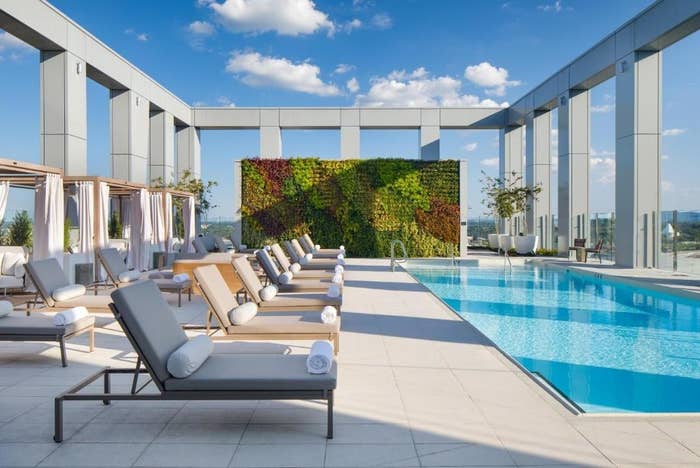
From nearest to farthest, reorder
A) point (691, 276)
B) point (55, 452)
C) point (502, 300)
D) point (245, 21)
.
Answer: point (55, 452), point (502, 300), point (691, 276), point (245, 21)

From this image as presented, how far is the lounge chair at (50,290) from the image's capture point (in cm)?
591

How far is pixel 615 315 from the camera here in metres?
8.28

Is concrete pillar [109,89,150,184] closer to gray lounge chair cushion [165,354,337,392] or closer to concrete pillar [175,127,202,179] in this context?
concrete pillar [175,127,202,179]

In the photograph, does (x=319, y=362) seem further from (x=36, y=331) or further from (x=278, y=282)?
(x=278, y=282)

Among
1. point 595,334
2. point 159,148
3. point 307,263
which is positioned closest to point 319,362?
point 595,334

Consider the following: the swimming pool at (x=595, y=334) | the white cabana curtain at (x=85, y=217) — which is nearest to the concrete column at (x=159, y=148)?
the white cabana curtain at (x=85, y=217)

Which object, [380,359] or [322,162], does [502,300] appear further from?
[322,162]

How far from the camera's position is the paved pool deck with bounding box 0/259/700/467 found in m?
2.96

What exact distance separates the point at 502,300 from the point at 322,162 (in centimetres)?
986

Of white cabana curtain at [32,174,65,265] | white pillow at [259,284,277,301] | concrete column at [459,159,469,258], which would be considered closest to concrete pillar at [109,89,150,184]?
white cabana curtain at [32,174,65,265]

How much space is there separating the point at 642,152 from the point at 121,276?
1210cm

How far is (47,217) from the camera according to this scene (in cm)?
913

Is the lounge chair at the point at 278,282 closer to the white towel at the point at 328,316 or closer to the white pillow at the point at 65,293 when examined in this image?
the white pillow at the point at 65,293

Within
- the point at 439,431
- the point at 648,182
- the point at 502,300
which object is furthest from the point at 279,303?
the point at 648,182
